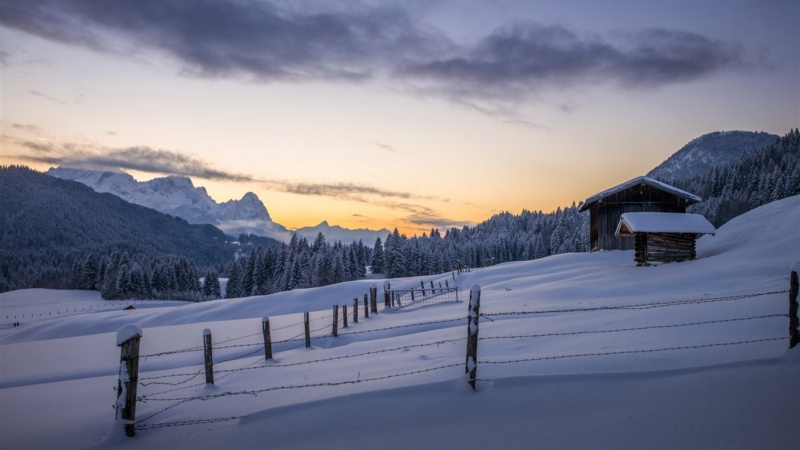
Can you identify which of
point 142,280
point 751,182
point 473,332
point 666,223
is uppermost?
point 751,182

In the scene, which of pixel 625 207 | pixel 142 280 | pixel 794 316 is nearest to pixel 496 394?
pixel 794 316

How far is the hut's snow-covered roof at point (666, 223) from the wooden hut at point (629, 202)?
5.30 metres

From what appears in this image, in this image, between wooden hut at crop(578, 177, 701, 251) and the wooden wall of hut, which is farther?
wooden hut at crop(578, 177, 701, 251)

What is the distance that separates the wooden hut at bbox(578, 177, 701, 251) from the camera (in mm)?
30820

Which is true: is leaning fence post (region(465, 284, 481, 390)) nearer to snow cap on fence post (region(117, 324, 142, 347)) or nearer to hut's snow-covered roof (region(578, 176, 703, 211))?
snow cap on fence post (region(117, 324, 142, 347))

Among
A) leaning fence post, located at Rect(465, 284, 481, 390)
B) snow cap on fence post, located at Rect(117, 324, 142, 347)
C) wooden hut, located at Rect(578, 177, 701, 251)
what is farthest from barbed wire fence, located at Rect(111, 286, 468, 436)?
wooden hut, located at Rect(578, 177, 701, 251)

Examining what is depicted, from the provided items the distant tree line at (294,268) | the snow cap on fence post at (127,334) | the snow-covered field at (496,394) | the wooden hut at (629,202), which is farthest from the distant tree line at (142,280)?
the snow cap on fence post at (127,334)

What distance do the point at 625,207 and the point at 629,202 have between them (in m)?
0.46

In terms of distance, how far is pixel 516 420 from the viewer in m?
5.67

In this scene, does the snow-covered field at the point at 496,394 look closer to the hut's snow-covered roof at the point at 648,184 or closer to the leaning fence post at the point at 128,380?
the leaning fence post at the point at 128,380

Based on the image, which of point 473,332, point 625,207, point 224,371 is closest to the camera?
point 473,332

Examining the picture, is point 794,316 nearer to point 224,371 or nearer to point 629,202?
point 224,371

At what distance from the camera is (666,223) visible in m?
24.4

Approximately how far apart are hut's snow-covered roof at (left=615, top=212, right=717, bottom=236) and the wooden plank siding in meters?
5.40
